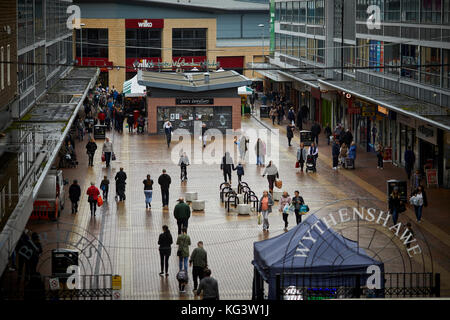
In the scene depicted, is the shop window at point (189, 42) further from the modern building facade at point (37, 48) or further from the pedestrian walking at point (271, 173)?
the pedestrian walking at point (271, 173)

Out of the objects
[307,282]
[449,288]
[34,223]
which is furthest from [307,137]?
[307,282]

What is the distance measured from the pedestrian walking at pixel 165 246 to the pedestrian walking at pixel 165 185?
8382 mm

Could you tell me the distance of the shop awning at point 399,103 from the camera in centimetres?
3250

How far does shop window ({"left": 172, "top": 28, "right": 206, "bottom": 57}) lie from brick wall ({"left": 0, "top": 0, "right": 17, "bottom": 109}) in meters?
50.3

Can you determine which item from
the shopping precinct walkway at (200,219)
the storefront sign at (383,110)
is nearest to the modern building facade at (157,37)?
the shopping precinct walkway at (200,219)

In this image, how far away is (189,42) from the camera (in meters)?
84.6

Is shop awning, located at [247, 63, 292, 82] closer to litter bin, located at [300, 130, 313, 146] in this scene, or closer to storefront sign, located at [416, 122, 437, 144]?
litter bin, located at [300, 130, 313, 146]

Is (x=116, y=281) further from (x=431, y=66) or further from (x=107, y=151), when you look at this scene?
(x=107, y=151)

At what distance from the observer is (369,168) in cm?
4053

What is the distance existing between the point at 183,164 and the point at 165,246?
14.5m

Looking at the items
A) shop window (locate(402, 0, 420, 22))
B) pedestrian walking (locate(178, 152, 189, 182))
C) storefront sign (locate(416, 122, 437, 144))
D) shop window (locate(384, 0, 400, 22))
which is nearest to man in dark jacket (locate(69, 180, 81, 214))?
pedestrian walking (locate(178, 152, 189, 182))

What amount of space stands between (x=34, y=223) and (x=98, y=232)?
6.91 ft

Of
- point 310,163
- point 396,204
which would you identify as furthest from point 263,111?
point 396,204

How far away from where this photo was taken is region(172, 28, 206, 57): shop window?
8394cm
